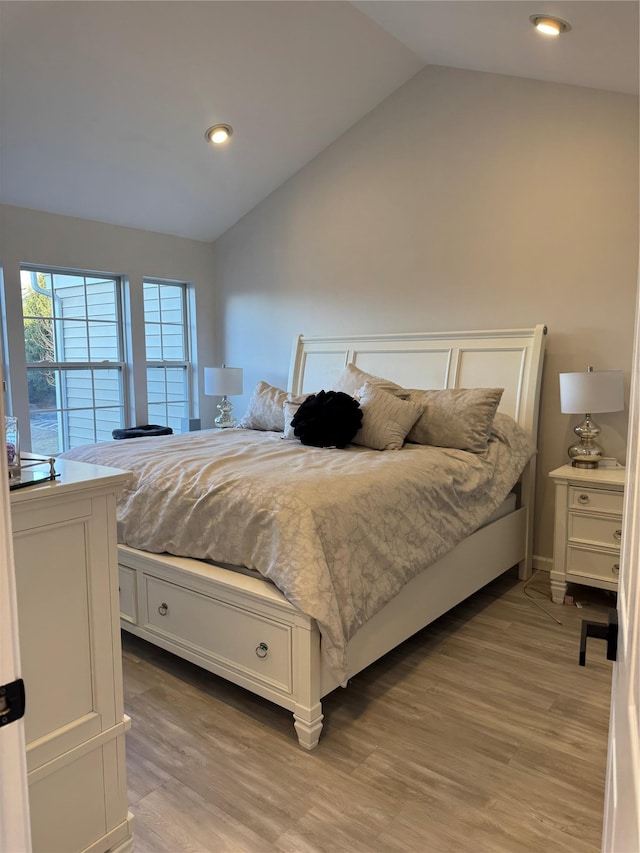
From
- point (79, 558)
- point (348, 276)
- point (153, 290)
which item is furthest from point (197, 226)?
point (79, 558)

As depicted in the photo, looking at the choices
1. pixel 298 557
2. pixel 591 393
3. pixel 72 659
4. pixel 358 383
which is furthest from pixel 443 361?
pixel 72 659

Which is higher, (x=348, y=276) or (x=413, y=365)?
(x=348, y=276)

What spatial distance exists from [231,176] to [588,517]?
343 cm

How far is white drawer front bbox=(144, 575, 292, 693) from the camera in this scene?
2.12m

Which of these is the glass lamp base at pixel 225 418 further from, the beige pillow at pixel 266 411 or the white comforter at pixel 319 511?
the white comforter at pixel 319 511

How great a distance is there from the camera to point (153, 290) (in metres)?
5.03

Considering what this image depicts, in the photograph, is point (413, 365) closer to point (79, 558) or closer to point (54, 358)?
point (54, 358)

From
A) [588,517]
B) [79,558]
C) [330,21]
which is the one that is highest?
[330,21]

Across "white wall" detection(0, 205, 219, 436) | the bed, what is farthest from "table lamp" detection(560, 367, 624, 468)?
"white wall" detection(0, 205, 219, 436)

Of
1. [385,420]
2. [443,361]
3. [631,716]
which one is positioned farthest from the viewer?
[443,361]

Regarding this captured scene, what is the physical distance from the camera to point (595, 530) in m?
3.07

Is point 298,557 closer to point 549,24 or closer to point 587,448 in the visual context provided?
point 587,448

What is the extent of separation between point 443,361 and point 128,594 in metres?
2.38

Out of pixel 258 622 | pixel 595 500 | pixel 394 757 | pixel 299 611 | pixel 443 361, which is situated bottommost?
pixel 394 757
